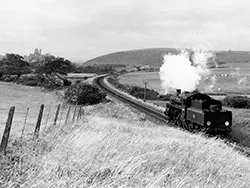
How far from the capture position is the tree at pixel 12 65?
81312 millimetres

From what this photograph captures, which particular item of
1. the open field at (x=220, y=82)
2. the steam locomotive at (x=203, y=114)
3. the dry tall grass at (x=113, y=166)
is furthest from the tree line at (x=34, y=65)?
the dry tall grass at (x=113, y=166)

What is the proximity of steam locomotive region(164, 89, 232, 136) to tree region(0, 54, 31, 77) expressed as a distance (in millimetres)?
63491

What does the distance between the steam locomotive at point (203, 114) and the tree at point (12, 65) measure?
63.5 m

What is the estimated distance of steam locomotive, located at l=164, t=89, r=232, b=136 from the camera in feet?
73.7

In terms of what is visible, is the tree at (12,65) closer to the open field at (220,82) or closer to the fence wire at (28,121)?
the open field at (220,82)

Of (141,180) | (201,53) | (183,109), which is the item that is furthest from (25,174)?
(201,53)

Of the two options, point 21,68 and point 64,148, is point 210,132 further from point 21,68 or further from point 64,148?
point 21,68

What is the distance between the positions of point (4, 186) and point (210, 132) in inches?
747

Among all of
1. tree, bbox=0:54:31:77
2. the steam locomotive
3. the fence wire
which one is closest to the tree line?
tree, bbox=0:54:31:77

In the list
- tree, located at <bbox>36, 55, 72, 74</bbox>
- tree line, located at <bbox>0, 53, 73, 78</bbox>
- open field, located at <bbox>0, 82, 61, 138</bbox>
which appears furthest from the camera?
tree line, located at <bbox>0, 53, 73, 78</bbox>

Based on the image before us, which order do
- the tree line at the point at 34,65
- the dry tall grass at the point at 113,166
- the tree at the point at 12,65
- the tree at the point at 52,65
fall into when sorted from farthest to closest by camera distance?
the tree at the point at 12,65 < the tree line at the point at 34,65 < the tree at the point at 52,65 < the dry tall grass at the point at 113,166

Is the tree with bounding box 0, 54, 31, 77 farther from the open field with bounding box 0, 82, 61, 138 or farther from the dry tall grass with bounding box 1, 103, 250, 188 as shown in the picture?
the dry tall grass with bounding box 1, 103, 250, 188

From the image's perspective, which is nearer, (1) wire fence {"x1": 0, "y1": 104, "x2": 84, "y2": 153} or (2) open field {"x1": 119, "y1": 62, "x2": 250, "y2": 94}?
(1) wire fence {"x1": 0, "y1": 104, "x2": 84, "y2": 153}

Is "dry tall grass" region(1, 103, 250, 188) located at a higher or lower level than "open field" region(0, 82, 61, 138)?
higher
